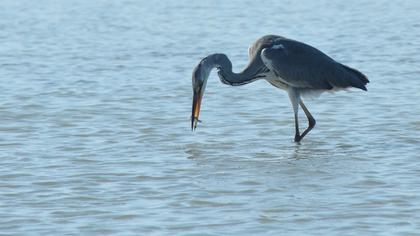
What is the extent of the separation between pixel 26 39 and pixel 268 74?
8.97m

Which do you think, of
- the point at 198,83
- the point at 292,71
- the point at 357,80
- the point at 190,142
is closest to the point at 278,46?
the point at 292,71

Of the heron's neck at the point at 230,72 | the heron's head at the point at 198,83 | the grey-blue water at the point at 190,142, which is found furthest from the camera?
the heron's neck at the point at 230,72

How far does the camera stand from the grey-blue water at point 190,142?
771 cm

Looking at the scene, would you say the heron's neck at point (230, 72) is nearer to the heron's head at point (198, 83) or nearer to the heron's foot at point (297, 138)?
the heron's head at point (198, 83)

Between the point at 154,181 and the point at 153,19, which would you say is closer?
the point at 154,181

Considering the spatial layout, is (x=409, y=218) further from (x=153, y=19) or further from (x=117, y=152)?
(x=153, y=19)

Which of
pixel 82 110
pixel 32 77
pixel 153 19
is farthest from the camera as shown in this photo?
pixel 153 19

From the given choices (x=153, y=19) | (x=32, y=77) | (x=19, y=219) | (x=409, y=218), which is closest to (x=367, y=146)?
(x=409, y=218)

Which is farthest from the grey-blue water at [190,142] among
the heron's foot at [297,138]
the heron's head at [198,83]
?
the heron's head at [198,83]

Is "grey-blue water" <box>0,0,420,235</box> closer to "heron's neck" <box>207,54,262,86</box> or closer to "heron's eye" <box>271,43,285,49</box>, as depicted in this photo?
"heron's neck" <box>207,54,262,86</box>

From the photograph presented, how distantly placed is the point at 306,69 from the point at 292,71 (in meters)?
0.17

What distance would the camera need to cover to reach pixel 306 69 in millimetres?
10891

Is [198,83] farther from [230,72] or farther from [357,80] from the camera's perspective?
[357,80]

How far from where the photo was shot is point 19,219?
25.1 feet
